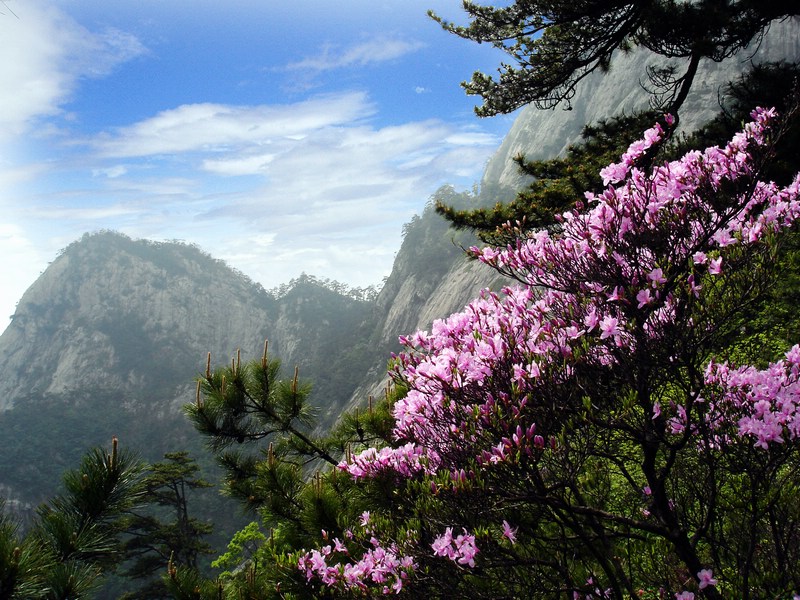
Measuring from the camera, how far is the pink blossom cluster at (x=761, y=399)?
9.45 feet

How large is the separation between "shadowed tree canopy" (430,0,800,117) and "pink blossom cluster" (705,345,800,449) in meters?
6.85

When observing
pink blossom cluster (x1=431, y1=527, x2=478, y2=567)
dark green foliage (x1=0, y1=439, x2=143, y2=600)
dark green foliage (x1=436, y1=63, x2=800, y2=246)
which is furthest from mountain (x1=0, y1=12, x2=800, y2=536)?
dark green foliage (x1=0, y1=439, x2=143, y2=600)

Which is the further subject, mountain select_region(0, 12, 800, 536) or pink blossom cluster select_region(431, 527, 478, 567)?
mountain select_region(0, 12, 800, 536)

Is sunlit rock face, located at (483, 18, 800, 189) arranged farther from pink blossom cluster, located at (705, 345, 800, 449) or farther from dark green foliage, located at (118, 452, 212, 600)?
pink blossom cluster, located at (705, 345, 800, 449)

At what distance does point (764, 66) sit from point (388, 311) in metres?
64.2

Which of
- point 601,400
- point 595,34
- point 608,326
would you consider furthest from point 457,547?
point 595,34

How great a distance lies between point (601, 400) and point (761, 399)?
1.01m

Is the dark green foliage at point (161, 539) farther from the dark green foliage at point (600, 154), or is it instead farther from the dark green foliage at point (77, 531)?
the dark green foliage at point (77, 531)

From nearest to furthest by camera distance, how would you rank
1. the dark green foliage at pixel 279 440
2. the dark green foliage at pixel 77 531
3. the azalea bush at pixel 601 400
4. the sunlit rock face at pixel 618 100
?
the dark green foliage at pixel 77 531 < the azalea bush at pixel 601 400 < the dark green foliage at pixel 279 440 < the sunlit rock face at pixel 618 100

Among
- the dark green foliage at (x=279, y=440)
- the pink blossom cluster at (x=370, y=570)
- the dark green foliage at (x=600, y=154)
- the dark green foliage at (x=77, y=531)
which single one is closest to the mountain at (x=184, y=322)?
the dark green foliage at (x=600, y=154)

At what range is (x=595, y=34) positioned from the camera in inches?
404

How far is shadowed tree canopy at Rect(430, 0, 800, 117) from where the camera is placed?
8234mm

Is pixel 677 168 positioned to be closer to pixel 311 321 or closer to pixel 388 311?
pixel 388 311

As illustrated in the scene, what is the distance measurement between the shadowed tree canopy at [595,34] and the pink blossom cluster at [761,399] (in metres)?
6.85
